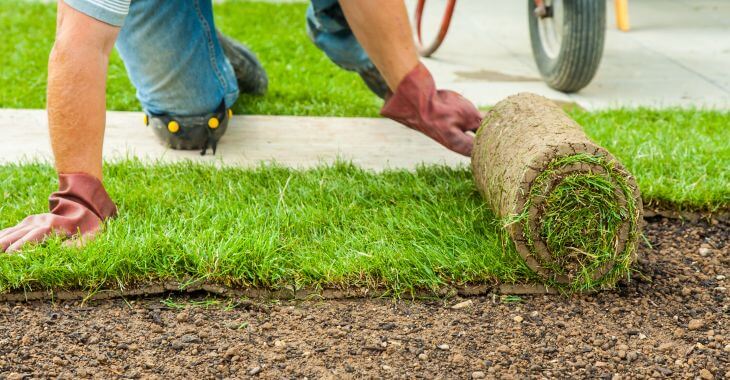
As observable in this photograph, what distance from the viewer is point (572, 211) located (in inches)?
87.5

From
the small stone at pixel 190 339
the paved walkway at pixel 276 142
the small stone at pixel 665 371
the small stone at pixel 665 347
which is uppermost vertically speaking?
the paved walkway at pixel 276 142

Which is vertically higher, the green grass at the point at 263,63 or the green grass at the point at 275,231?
the green grass at the point at 263,63

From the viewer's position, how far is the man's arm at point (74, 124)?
2355 mm

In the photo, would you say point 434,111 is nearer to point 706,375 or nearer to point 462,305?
point 462,305

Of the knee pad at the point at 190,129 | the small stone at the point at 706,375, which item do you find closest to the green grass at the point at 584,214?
the small stone at the point at 706,375

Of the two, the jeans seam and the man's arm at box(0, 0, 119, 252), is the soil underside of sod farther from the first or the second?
the jeans seam

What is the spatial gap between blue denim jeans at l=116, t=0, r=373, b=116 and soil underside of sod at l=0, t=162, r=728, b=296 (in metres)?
0.39

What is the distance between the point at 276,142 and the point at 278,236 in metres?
1.00

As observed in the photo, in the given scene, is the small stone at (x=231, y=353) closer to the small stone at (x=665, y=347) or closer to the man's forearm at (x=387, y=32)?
the small stone at (x=665, y=347)

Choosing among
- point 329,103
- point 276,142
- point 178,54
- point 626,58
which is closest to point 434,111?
point 276,142

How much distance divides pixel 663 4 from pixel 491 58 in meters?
2.12

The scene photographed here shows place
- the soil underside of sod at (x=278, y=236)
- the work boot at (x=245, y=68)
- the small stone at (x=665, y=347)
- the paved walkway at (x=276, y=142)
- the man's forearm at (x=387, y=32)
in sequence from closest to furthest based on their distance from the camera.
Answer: the small stone at (x=665, y=347), the soil underside of sod at (x=278, y=236), the man's forearm at (x=387, y=32), the paved walkway at (x=276, y=142), the work boot at (x=245, y=68)

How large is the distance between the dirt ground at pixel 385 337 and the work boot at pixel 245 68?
172 cm

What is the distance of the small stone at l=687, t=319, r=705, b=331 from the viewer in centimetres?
214
